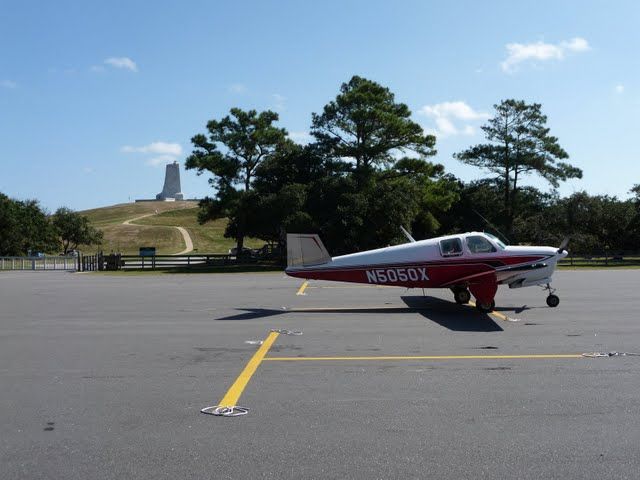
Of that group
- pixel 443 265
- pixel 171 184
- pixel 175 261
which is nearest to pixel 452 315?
pixel 443 265

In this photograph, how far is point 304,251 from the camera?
1541cm

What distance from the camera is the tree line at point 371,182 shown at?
43875 mm

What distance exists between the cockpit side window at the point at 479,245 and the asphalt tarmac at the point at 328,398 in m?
2.05

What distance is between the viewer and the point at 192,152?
5091cm

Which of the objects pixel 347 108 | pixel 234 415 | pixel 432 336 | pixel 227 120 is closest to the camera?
pixel 234 415

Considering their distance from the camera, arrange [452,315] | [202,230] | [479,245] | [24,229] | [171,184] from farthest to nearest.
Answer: [171,184] → [202,230] → [24,229] → [479,245] → [452,315]

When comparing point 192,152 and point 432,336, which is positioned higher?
point 192,152

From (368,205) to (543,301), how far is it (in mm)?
26659

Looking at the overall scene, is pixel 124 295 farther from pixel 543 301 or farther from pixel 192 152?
pixel 192 152

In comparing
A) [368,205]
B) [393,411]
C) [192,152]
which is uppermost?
[192,152]

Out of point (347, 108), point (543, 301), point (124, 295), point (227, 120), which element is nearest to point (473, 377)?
point (543, 301)

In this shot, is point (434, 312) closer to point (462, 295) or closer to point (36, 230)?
point (462, 295)

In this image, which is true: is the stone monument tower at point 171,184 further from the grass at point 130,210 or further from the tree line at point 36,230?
the tree line at point 36,230

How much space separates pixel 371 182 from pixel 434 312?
1194 inches
